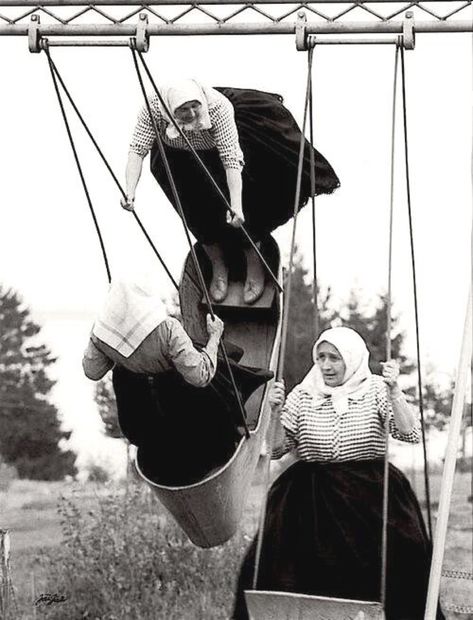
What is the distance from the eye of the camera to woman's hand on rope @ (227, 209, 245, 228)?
Result: 6.61 m

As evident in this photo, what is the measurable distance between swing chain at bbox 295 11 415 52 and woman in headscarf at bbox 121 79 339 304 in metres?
0.44

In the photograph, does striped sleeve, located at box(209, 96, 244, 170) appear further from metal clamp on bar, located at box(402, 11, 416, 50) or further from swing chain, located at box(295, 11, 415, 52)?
metal clamp on bar, located at box(402, 11, 416, 50)

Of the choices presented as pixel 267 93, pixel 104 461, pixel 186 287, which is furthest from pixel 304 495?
pixel 104 461

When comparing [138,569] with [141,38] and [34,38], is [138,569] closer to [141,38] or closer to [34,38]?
[34,38]

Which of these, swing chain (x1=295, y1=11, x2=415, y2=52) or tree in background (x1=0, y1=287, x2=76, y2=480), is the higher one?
swing chain (x1=295, y1=11, x2=415, y2=52)

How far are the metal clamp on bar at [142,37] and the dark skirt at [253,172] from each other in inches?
23.2

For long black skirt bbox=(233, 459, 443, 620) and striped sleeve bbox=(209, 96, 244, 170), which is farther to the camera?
striped sleeve bbox=(209, 96, 244, 170)

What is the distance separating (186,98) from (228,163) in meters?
0.37

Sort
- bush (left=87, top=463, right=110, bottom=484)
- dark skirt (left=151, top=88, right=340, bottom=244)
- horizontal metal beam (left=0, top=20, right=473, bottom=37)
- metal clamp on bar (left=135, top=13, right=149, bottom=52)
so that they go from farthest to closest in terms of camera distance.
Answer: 1. bush (left=87, top=463, right=110, bottom=484)
2. dark skirt (left=151, top=88, right=340, bottom=244)
3. horizontal metal beam (left=0, top=20, right=473, bottom=37)
4. metal clamp on bar (left=135, top=13, right=149, bottom=52)

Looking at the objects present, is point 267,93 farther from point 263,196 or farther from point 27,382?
point 27,382

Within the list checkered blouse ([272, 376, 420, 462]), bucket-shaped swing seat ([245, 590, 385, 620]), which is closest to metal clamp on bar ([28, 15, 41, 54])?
checkered blouse ([272, 376, 420, 462])

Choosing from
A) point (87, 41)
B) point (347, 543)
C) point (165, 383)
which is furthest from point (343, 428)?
point (87, 41)

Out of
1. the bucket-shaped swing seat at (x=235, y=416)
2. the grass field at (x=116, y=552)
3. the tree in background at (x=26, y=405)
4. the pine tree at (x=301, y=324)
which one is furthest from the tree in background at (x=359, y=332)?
the bucket-shaped swing seat at (x=235, y=416)
